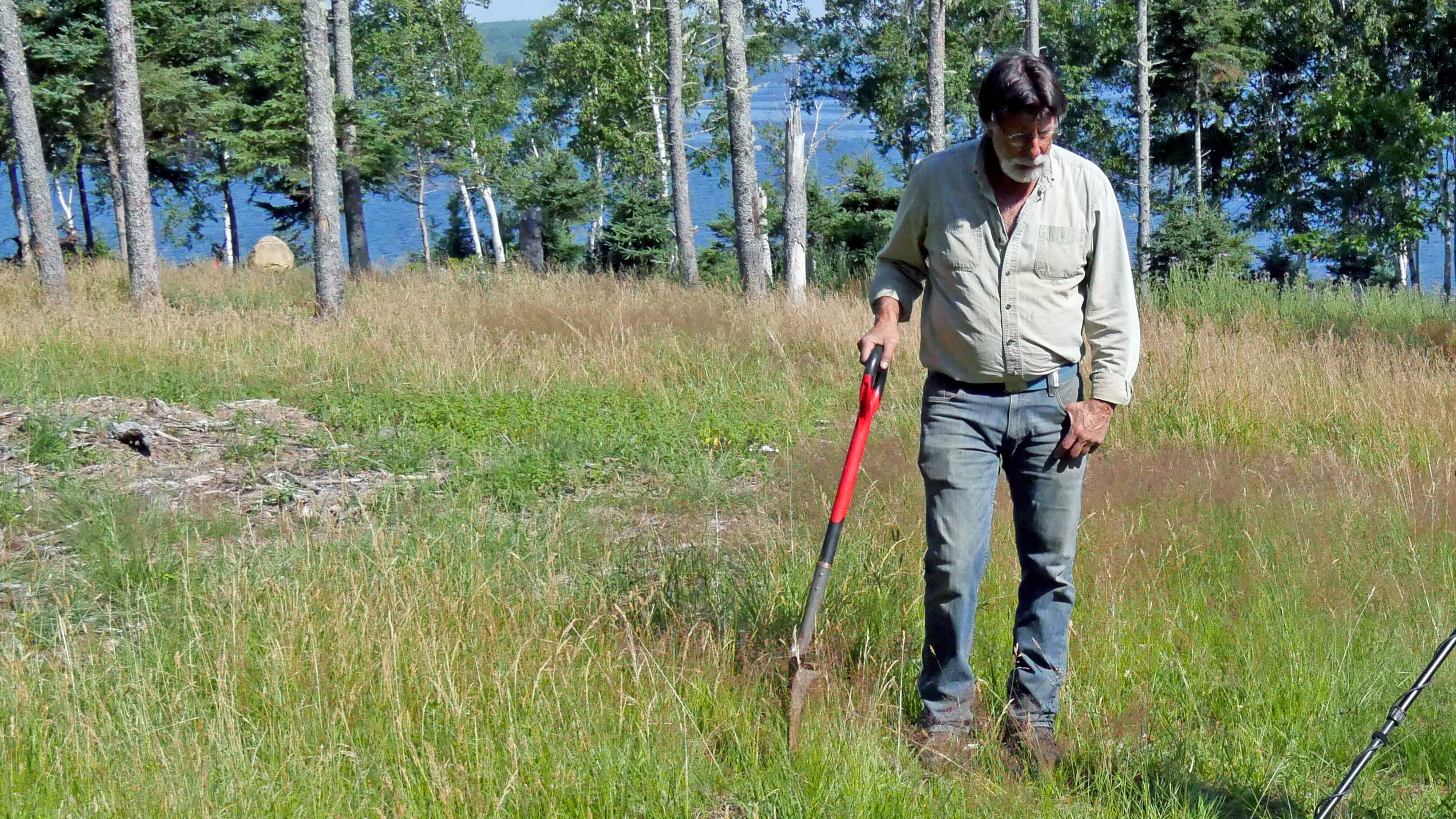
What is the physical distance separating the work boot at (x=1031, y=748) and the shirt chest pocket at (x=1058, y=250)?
1318 mm

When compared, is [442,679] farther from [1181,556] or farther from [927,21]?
[927,21]

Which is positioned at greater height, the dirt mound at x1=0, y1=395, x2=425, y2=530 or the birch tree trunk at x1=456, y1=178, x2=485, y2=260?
the birch tree trunk at x1=456, y1=178, x2=485, y2=260

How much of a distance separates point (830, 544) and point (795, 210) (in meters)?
13.6

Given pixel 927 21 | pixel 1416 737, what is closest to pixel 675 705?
pixel 1416 737

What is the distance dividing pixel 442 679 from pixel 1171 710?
7.60 ft

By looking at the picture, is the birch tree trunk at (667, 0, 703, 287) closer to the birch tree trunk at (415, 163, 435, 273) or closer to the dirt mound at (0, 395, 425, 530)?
the birch tree trunk at (415, 163, 435, 273)

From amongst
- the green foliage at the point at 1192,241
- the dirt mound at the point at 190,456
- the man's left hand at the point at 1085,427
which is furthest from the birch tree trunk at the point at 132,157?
the green foliage at the point at 1192,241

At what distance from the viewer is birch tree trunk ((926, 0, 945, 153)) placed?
69.7ft

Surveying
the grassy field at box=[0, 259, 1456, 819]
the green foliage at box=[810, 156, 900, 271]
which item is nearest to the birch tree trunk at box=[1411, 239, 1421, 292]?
the green foliage at box=[810, 156, 900, 271]

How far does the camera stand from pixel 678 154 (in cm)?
2431

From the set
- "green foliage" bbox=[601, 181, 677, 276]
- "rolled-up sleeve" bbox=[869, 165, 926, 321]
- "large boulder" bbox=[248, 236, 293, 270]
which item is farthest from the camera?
"large boulder" bbox=[248, 236, 293, 270]

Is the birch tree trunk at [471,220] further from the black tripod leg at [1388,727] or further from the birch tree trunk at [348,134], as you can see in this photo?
the black tripod leg at [1388,727]

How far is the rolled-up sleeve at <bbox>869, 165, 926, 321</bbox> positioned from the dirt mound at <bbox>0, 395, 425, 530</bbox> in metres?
3.20

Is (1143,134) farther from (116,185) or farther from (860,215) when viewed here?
(116,185)
